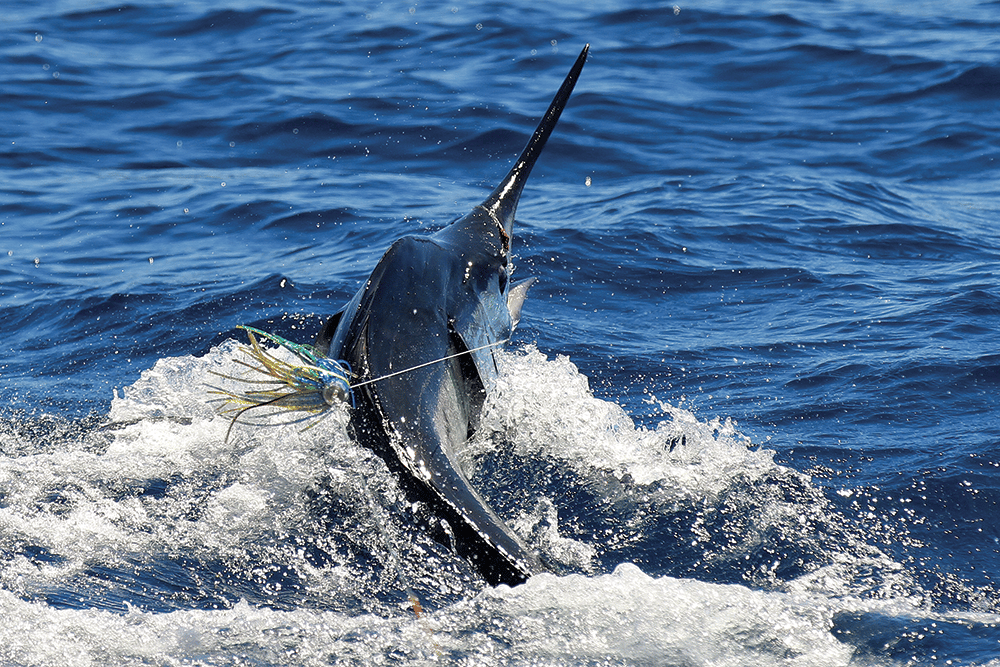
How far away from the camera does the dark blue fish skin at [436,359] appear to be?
470 cm

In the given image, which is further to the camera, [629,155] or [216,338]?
[629,155]

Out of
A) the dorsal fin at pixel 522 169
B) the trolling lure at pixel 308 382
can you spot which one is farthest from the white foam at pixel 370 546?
the dorsal fin at pixel 522 169

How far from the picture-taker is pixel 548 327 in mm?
9461

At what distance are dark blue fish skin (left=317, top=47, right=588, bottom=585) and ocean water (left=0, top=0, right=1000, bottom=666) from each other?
18cm

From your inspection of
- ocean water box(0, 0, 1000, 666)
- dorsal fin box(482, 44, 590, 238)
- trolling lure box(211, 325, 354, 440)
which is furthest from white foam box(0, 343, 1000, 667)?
dorsal fin box(482, 44, 590, 238)

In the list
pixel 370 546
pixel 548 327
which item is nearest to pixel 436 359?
pixel 370 546

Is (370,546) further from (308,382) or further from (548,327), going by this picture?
(548,327)

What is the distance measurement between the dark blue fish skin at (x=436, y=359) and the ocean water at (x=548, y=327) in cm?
18

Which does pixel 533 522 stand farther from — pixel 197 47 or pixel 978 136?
pixel 197 47

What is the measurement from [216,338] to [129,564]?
4.23 meters

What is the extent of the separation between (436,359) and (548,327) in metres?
3.83

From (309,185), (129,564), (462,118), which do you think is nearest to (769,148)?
(462,118)

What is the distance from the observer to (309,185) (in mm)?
13938

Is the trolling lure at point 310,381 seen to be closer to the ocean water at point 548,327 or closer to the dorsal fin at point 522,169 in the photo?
the ocean water at point 548,327
